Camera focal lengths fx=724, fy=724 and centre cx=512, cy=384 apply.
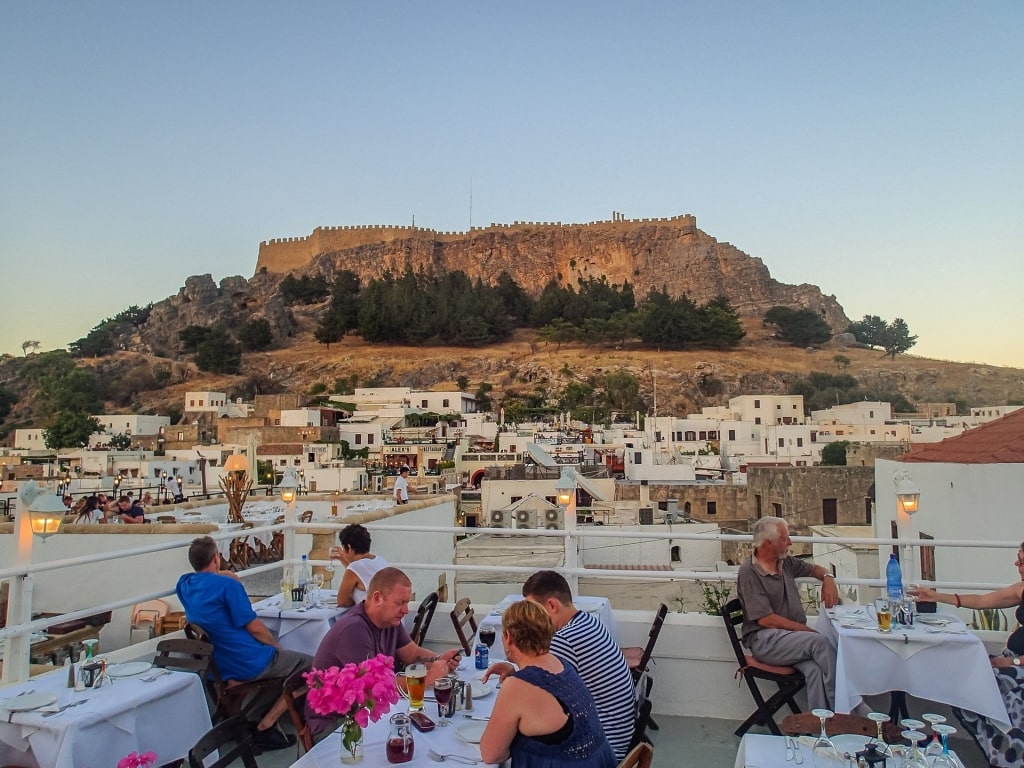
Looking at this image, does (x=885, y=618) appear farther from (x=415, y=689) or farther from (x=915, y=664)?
(x=415, y=689)

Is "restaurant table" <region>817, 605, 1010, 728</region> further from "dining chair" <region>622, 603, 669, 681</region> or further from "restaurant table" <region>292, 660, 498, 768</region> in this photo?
"restaurant table" <region>292, 660, 498, 768</region>

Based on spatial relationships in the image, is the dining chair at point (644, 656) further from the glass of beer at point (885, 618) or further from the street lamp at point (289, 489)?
the street lamp at point (289, 489)

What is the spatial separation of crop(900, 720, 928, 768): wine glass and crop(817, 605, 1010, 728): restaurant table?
1.35 metres

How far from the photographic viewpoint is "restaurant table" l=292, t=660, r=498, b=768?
92.0 inches

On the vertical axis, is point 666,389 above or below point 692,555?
above

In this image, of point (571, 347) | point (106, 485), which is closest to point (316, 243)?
point (571, 347)

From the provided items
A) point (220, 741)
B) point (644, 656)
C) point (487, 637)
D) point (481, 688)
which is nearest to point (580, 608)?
point (644, 656)

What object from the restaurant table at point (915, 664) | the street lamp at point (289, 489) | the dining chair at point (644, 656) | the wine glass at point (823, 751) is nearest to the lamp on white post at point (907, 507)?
the restaurant table at point (915, 664)

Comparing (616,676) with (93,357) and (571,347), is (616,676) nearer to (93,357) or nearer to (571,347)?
(571,347)

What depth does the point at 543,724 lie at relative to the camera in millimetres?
2225

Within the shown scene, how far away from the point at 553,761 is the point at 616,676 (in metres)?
0.74

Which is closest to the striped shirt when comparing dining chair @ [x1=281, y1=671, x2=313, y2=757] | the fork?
the fork

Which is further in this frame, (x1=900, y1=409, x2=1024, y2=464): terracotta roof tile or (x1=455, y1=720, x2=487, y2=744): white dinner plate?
(x1=900, y1=409, x2=1024, y2=464): terracotta roof tile

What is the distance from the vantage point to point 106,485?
30797 millimetres
